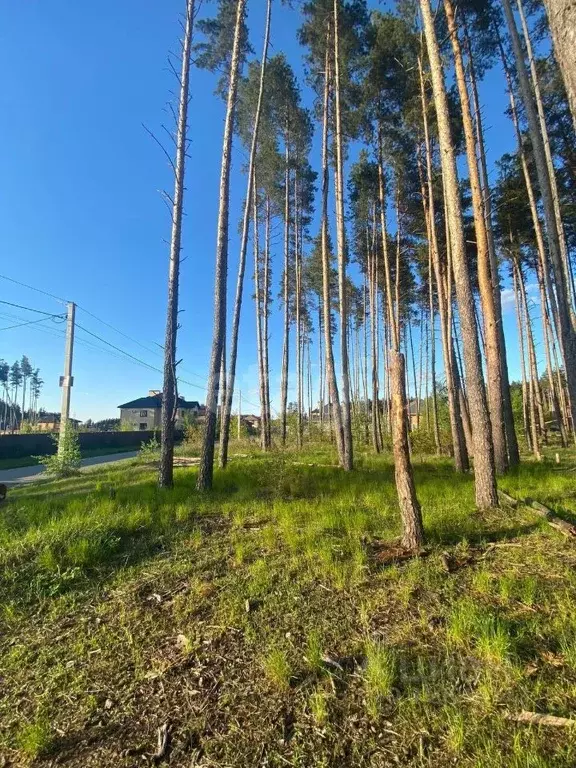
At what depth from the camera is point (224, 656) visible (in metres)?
2.44

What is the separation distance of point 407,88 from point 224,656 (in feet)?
46.3

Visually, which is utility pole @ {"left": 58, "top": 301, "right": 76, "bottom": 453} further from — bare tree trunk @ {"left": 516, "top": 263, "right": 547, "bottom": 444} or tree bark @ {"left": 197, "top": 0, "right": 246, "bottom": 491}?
bare tree trunk @ {"left": 516, "top": 263, "right": 547, "bottom": 444}

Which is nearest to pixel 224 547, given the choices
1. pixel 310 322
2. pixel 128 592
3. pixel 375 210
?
pixel 128 592

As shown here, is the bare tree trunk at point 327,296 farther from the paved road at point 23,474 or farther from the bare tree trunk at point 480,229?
the paved road at point 23,474

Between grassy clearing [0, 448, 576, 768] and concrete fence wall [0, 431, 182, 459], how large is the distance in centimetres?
1510

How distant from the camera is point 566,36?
1567 mm

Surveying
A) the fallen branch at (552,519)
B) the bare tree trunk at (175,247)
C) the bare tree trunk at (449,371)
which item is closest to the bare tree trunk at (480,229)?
the bare tree trunk at (449,371)

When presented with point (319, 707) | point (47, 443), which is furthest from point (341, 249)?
point (47, 443)

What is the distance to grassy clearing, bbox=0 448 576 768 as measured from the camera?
1.81 meters

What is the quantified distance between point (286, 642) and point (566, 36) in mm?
3539

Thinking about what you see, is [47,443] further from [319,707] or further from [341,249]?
[319,707]

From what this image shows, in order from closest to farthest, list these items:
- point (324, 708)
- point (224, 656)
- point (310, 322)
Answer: point (324, 708)
point (224, 656)
point (310, 322)

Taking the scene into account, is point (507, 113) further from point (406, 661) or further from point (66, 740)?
point (66, 740)

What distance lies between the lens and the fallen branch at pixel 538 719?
5.50 feet
